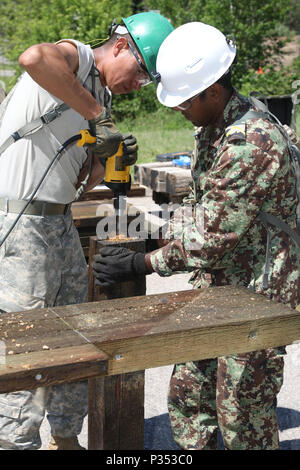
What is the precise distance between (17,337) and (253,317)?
90 centimetres

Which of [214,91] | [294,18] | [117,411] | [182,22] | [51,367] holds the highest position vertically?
[214,91]

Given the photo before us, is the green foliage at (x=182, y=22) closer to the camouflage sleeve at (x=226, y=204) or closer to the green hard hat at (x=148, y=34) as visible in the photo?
the green hard hat at (x=148, y=34)

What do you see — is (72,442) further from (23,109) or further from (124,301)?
(23,109)

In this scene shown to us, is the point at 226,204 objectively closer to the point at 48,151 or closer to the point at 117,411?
the point at 48,151

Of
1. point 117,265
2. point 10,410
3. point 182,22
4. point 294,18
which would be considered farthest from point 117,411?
point 294,18

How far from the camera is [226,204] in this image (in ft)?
8.91

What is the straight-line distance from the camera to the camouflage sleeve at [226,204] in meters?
2.68

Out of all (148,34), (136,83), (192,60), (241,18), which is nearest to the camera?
(192,60)

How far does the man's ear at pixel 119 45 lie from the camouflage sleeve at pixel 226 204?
917mm

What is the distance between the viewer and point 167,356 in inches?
89.9

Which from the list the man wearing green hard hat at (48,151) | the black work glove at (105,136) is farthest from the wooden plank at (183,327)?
the black work glove at (105,136)

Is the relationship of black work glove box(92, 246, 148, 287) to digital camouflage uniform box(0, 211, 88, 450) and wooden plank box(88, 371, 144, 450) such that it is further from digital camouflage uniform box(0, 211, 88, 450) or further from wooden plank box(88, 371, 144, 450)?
wooden plank box(88, 371, 144, 450)

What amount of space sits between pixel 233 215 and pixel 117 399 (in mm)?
1060
